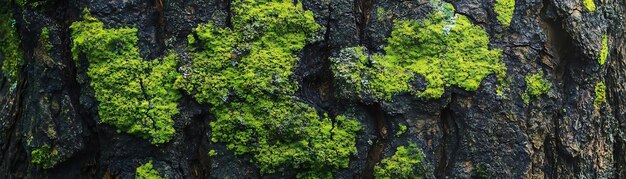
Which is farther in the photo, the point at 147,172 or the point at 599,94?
the point at 599,94

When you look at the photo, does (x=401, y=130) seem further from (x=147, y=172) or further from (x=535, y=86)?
(x=147, y=172)

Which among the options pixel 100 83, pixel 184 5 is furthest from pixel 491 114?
pixel 100 83

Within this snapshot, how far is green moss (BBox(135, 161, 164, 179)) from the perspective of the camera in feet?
6.01

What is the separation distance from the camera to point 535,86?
6.14 feet

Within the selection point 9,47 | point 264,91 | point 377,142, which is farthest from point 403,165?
point 9,47

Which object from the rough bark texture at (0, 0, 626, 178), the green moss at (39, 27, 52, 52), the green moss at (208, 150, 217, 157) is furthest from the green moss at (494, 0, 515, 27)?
the green moss at (39, 27, 52, 52)

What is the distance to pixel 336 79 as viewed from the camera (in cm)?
183

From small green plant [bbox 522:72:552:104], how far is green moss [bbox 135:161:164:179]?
117 centimetres

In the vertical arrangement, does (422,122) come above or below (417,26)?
below

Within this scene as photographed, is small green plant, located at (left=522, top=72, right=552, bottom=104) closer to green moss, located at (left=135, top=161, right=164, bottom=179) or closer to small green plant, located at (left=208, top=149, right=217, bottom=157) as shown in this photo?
small green plant, located at (left=208, top=149, right=217, bottom=157)

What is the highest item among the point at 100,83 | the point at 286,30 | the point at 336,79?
the point at 286,30

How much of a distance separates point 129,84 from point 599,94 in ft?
5.10

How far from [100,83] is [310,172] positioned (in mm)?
694

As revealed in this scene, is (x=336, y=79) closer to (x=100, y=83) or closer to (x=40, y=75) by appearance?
(x=100, y=83)
